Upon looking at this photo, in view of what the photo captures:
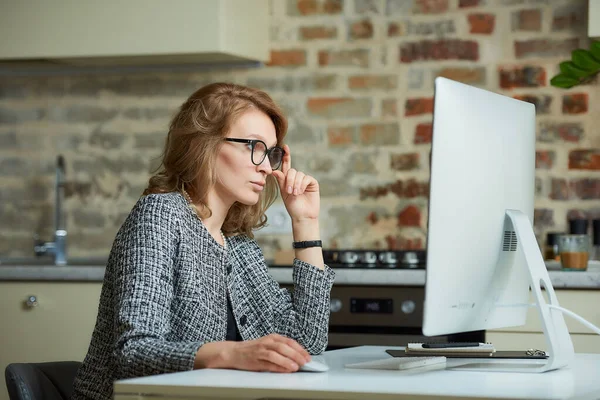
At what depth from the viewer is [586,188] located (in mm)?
3463

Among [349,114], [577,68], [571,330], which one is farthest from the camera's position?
[349,114]

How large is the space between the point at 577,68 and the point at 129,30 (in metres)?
1.65

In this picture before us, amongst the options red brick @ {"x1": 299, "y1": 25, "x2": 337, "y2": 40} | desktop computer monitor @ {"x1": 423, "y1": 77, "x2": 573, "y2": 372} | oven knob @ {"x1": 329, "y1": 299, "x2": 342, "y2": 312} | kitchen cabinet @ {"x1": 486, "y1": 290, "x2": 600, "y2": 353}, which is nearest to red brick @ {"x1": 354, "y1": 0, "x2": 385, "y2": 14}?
red brick @ {"x1": 299, "y1": 25, "x2": 337, "y2": 40}

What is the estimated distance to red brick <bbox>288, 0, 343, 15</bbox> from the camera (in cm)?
372

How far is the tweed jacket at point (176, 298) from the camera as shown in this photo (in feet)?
5.45

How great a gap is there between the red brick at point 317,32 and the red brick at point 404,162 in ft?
1.84

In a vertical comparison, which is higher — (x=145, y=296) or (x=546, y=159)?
(x=546, y=159)

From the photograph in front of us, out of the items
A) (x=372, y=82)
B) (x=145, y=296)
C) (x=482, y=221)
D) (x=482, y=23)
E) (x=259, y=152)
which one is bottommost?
(x=145, y=296)

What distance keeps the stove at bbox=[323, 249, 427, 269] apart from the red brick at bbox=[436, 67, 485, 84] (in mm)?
731

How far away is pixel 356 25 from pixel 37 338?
1.73 meters

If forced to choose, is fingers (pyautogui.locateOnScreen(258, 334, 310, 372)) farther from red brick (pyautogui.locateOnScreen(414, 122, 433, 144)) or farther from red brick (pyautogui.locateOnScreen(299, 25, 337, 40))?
red brick (pyautogui.locateOnScreen(299, 25, 337, 40))

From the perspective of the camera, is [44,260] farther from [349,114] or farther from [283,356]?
[283,356]

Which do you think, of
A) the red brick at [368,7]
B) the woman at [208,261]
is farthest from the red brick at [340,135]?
the woman at [208,261]

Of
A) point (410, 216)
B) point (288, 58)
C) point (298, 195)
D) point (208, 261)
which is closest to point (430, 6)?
point (288, 58)
